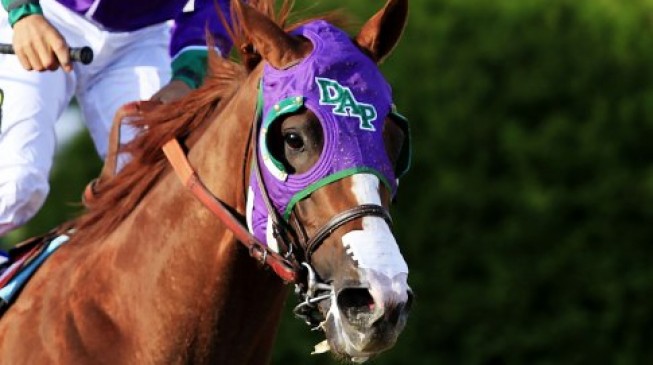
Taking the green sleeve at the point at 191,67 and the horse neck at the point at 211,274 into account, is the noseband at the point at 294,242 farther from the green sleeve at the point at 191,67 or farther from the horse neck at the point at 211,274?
the green sleeve at the point at 191,67

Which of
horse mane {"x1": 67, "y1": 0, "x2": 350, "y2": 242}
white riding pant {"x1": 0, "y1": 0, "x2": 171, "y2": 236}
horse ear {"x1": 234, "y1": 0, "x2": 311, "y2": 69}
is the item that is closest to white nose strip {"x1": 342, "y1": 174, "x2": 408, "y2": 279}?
horse ear {"x1": 234, "y1": 0, "x2": 311, "y2": 69}

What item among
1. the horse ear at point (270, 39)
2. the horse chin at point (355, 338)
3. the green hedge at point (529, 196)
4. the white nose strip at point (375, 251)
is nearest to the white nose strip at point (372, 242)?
the white nose strip at point (375, 251)

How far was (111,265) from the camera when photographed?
4488 millimetres

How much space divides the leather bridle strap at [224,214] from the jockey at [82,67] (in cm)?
41

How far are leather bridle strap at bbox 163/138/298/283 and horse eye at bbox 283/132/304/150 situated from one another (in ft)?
0.93

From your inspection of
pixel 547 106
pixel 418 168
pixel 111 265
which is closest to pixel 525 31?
pixel 547 106

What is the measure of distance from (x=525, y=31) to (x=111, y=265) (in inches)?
233

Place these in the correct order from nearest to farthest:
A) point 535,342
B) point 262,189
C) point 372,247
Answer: point 372,247
point 262,189
point 535,342

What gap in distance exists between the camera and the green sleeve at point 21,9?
4559 millimetres

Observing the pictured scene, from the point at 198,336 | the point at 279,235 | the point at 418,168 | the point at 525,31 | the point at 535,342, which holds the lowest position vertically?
the point at 535,342

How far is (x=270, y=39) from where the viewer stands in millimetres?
4133

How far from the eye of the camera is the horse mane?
4.40 meters

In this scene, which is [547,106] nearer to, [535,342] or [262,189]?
[535,342]

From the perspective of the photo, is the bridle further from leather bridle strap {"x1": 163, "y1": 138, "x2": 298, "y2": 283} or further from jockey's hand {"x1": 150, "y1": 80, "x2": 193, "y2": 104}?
jockey's hand {"x1": 150, "y1": 80, "x2": 193, "y2": 104}
